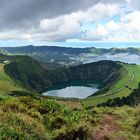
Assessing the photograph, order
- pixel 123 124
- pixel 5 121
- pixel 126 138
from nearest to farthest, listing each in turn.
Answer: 1. pixel 5 121
2. pixel 126 138
3. pixel 123 124

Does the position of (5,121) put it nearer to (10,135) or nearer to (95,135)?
(10,135)

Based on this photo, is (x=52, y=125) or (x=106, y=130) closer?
(x=106, y=130)

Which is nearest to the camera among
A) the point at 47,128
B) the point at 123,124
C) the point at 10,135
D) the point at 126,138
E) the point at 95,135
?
the point at 10,135

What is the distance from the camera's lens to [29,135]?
53.0 feet

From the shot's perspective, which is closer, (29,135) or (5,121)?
(29,135)

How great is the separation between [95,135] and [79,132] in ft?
4.09

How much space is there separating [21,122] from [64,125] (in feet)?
16.6

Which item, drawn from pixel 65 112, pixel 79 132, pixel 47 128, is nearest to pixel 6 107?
pixel 47 128

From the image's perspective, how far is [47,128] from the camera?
72.3ft

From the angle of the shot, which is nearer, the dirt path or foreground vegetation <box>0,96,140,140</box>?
foreground vegetation <box>0,96,140,140</box>

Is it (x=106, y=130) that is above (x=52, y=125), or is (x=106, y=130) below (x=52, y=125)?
above

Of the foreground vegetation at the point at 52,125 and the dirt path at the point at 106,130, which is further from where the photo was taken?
the dirt path at the point at 106,130

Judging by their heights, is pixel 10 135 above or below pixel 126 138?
above

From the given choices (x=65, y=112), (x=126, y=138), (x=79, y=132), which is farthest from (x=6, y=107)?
(x=126, y=138)
